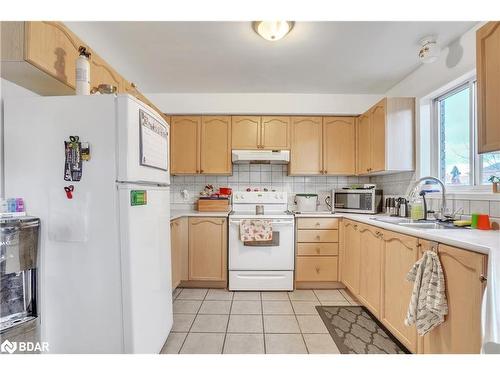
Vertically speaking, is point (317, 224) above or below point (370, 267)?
above

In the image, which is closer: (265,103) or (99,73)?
(99,73)

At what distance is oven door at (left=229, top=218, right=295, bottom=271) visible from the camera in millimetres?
2574

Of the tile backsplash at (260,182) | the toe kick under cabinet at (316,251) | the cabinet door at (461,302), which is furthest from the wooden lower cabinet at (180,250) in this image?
the cabinet door at (461,302)

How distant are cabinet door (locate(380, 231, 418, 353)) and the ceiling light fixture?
1.68 meters

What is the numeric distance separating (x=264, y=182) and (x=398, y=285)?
1.97 meters

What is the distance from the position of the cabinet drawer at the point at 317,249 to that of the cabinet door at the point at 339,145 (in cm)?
93

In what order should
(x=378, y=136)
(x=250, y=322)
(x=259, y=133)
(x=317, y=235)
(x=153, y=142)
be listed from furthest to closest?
(x=259, y=133), (x=317, y=235), (x=378, y=136), (x=250, y=322), (x=153, y=142)

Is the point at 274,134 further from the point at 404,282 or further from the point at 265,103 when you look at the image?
the point at 404,282

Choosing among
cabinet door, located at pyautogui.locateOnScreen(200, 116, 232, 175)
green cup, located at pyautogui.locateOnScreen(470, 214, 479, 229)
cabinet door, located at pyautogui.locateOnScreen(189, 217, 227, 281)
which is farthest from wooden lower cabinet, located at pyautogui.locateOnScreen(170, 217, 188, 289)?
green cup, located at pyautogui.locateOnScreen(470, 214, 479, 229)

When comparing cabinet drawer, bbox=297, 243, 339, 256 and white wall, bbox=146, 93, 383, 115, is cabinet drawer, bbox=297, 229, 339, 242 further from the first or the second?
white wall, bbox=146, 93, 383, 115

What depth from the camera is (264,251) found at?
2.58 metres

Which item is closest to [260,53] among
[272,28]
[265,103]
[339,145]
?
[272,28]

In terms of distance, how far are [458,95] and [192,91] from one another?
274 centimetres
